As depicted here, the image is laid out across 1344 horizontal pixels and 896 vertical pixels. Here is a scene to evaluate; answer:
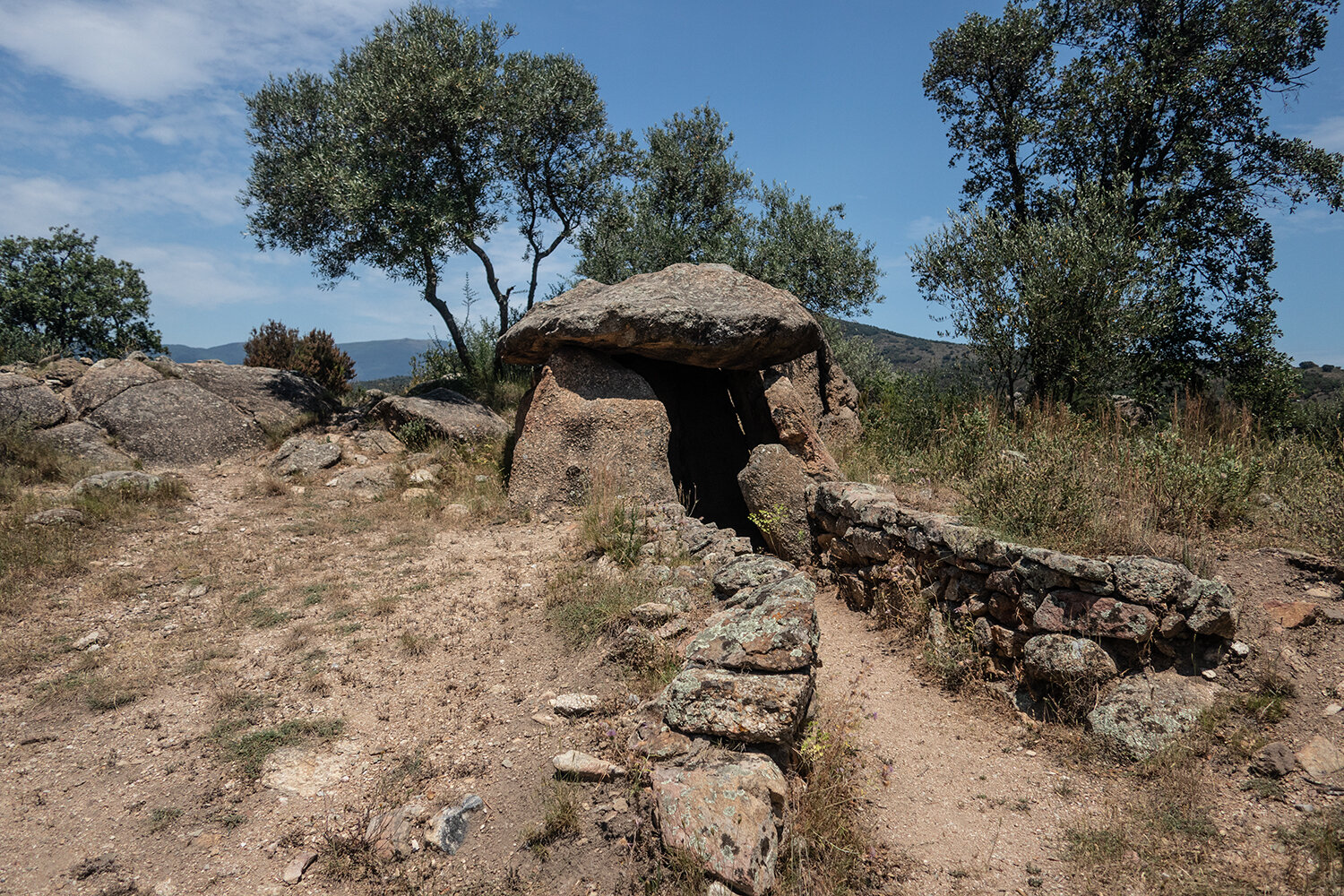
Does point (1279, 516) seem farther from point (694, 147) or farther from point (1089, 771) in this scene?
point (694, 147)

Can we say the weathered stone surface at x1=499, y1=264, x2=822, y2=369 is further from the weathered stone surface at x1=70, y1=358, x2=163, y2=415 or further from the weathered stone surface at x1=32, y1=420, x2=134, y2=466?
the weathered stone surface at x1=70, y1=358, x2=163, y2=415

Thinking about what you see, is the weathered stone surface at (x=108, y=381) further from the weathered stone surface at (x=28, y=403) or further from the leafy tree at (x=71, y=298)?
the leafy tree at (x=71, y=298)

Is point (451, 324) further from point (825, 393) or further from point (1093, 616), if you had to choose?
point (1093, 616)

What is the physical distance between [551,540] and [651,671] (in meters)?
3.21

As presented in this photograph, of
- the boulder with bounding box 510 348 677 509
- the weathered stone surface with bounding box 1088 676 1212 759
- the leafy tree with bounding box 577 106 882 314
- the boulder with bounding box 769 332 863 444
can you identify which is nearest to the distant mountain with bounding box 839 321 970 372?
the leafy tree with bounding box 577 106 882 314

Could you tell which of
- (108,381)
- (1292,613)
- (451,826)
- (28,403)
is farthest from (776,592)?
(108,381)

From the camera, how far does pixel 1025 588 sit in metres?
4.92

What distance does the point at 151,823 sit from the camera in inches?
141

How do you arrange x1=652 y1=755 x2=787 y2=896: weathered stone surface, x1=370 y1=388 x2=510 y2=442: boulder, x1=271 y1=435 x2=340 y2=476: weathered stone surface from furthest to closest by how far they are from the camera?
x1=370 y1=388 x2=510 y2=442: boulder < x1=271 y1=435 x2=340 y2=476: weathered stone surface < x1=652 y1=755 x2=787 y2=896: weathered stone surface

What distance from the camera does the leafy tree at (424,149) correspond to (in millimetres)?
12477

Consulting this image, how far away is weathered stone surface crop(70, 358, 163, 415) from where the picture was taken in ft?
36.1

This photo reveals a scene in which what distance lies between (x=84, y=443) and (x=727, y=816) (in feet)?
38.0

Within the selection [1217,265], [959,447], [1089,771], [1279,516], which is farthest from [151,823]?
[1217,265]

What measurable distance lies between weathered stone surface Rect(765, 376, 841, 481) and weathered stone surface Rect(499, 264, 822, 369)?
0.79m
